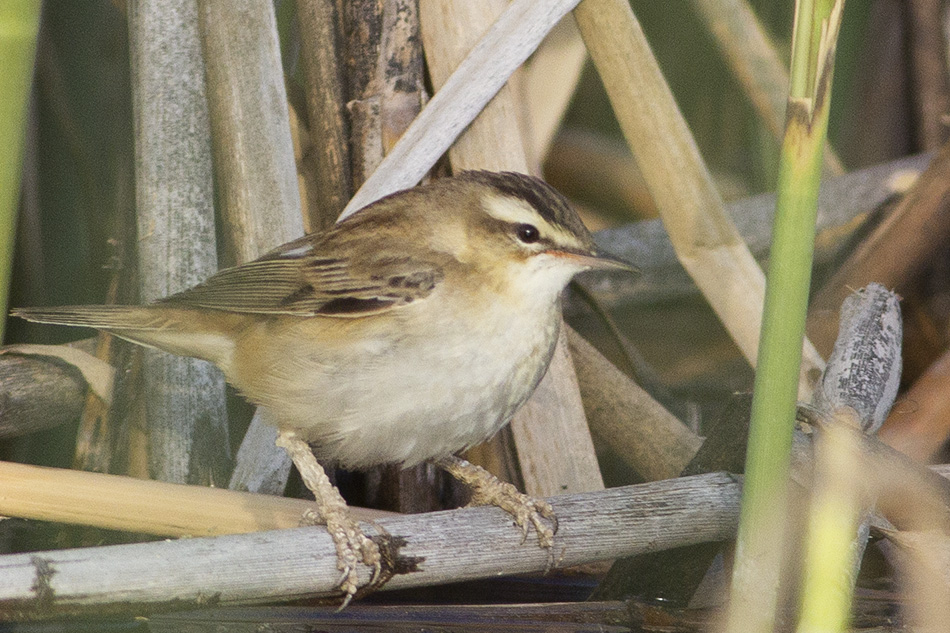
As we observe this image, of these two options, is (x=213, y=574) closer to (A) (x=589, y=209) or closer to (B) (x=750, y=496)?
(B) (x=750, y=496)

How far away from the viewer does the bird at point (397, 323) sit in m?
2.64

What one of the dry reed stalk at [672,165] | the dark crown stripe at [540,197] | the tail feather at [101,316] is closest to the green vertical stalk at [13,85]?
the tail feather at [101,316]

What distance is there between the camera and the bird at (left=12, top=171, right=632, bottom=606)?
2.64 m

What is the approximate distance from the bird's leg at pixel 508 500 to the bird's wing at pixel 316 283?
585mm

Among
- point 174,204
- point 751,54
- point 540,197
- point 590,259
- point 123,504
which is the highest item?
point 751,54

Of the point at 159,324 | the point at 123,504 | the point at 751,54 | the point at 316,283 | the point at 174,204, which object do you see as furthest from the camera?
the point at 751,54

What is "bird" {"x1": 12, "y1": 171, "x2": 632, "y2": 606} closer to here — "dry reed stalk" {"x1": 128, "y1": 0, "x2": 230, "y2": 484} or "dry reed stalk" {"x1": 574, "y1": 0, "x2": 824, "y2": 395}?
"dry reed stalk" {"x1": 128, "y1": 0, "x2": 230, "y2": 484}

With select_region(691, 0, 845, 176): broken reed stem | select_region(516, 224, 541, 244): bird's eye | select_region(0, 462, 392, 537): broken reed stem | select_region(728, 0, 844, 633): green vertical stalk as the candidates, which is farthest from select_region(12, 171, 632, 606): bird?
select_region(691, 0, 845, 176): broken reed stem

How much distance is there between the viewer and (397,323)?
105 inches

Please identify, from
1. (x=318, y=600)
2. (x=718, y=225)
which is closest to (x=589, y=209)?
(x=718, y=225)

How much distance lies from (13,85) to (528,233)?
1.29 metres

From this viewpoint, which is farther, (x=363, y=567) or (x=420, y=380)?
(x=420, y=380)

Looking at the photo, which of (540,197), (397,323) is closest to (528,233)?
(540,197)

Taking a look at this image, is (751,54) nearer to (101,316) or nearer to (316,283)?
(316,283)
